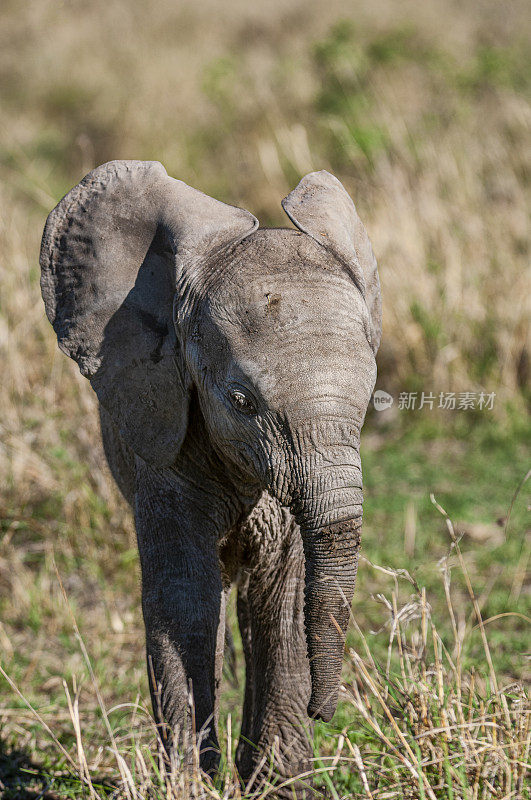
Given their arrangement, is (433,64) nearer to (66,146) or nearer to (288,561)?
(66,146)

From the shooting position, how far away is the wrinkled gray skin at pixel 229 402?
2254 mm

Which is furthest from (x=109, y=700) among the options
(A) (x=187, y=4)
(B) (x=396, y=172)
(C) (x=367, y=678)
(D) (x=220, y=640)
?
(A) (x=187, y=4)

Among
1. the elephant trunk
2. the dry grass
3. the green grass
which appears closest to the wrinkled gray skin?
the elephant trunk

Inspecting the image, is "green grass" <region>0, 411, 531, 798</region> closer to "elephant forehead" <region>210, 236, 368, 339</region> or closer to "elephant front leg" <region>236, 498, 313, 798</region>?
"elephant front leg" <region>236, 498, 313, 798</region>

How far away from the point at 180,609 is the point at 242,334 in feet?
2.77

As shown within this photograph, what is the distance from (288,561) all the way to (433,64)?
34.2 ft

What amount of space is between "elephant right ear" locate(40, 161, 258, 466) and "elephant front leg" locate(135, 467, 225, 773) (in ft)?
0.55

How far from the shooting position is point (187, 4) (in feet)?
61.6

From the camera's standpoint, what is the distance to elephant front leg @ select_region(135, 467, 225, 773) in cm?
268

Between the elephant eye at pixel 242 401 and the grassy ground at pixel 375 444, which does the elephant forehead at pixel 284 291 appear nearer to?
the elephant eye at pixel 242 401

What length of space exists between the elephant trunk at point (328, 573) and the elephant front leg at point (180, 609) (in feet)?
1.36

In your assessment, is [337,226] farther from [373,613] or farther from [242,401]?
[373,613]

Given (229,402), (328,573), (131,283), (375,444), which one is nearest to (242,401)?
(229,402)

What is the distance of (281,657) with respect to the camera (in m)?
3.04
